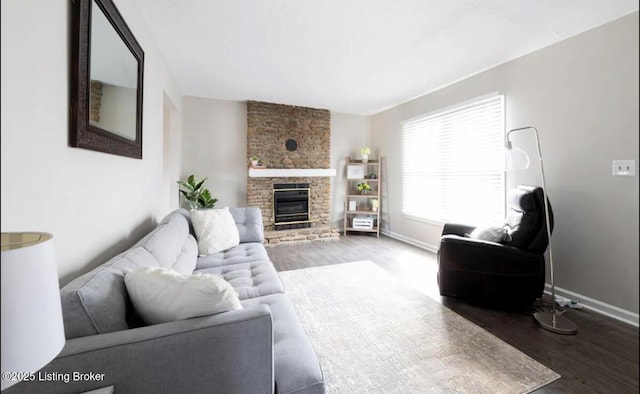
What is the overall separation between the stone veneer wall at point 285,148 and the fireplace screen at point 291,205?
0.09 m

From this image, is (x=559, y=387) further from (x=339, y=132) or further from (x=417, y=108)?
(x=339, y=132)

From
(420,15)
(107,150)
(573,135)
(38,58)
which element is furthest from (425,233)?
(38,58)

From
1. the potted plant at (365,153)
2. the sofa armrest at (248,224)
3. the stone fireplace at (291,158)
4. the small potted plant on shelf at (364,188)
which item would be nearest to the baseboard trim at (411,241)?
the small potted plant on shelf at (364,188)

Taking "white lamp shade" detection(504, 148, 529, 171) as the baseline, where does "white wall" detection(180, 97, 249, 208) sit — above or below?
above

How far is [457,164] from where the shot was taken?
3520mm

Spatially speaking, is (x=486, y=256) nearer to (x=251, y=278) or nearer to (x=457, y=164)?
(x=457, y=164)

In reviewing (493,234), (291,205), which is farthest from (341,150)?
(493,234)

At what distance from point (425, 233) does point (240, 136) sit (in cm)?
347

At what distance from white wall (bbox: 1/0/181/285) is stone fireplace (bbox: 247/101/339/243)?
9.57 feet

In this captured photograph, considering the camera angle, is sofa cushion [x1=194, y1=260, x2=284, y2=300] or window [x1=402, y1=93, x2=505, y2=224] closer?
sofa cushion [x1=194, y1=260, x2=284, y2=300]

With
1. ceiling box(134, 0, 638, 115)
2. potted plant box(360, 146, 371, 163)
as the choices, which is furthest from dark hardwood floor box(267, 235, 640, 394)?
potted plant box(360, 146, 371, 163)

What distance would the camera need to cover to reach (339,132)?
5.32m

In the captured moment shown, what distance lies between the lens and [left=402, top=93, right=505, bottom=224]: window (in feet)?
9.98

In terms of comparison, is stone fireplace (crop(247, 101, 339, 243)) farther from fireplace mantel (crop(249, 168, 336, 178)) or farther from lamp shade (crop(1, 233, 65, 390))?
lamp shade (crop(1, 233, 65, 390))
